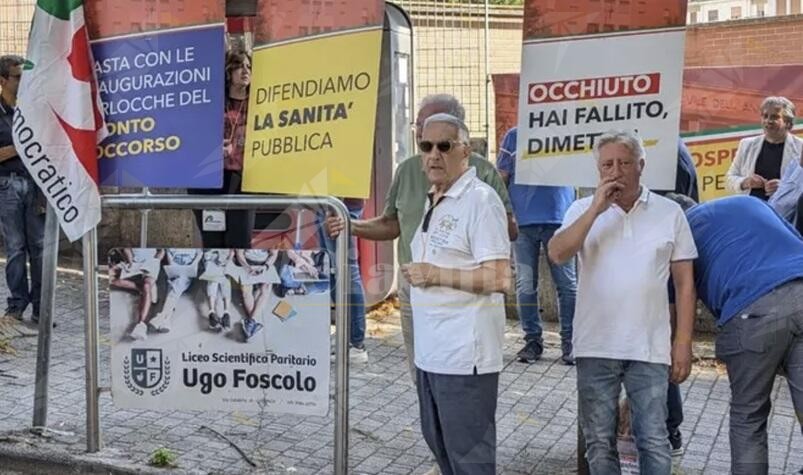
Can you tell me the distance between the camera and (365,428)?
5.62 meters

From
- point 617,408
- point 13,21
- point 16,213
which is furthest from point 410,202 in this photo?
point 13,21

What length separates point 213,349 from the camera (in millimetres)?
4867

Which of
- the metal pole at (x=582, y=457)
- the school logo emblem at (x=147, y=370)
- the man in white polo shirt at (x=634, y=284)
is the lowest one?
the metal pole at (x=582, y=457)

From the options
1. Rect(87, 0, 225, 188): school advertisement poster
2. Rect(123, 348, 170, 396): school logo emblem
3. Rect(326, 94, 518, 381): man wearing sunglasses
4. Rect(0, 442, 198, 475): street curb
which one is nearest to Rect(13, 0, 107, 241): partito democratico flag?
Rect(87, 0, 225, 188): school advertisement poster

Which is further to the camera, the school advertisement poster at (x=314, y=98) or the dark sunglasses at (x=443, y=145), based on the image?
the school advertisement poster at (x=314, y=98)

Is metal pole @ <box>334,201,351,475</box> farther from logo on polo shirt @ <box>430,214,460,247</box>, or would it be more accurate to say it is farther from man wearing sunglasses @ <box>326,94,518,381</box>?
logo on polo shirt @ <box>430,214,460,247</box>

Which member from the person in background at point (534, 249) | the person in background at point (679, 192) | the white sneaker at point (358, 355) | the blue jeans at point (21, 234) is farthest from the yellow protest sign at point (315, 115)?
the blue jeans at point (21, 234)

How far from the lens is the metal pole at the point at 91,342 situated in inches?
200

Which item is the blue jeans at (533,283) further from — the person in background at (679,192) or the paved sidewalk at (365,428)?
the person in background at (679,192)

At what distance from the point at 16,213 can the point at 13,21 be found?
3.37m

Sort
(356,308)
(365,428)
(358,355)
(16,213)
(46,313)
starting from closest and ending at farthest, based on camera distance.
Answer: (46,313) → (365,428) → (356,308) → (358,355) → (16,213)

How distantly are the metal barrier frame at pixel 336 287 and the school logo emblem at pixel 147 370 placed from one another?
0.23 metres

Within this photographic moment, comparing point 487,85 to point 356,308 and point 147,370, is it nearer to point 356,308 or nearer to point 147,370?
point 356,308

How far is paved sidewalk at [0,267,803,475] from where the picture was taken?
5105mm
